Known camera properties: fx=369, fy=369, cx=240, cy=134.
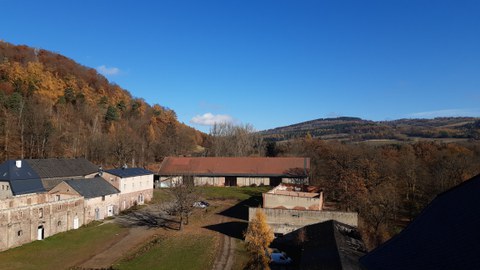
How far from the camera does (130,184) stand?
142 feet

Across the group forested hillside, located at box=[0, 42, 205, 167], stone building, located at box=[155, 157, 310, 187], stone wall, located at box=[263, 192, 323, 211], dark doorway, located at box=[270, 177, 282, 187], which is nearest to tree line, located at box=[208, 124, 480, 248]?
stone building, located at box=[155, 157, 310, 187]

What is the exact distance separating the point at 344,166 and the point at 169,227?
27819 mm

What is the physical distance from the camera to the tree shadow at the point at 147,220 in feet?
116

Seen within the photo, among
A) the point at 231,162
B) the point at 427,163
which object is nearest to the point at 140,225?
the point at 231,162

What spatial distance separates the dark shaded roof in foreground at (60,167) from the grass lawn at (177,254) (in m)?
19.4

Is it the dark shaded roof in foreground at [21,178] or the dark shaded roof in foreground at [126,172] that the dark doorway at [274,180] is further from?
the dark shaded roof in foreground at [21,178]

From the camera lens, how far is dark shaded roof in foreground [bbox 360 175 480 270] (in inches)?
327

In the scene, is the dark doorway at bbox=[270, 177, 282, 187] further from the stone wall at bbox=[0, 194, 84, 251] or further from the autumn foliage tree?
the stone wall at bbox=[0, 194, 84, 251]

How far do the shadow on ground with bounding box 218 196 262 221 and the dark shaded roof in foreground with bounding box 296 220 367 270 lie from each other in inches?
418

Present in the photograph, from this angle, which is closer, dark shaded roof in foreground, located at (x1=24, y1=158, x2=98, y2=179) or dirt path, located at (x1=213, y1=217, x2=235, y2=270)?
dirt path, located at (x1=213, y1=217, x2=235, y2=270)

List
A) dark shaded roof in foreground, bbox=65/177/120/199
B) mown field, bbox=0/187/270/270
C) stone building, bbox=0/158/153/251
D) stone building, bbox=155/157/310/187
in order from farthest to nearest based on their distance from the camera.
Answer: stone building, bbox=155/157/310/187, dark shaded roof in foreground, bbox=65/177/120/199, stone building, bbox=0/158/153/251, mown field, bbox=0/187/270/270

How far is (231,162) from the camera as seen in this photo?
63438 millimetres

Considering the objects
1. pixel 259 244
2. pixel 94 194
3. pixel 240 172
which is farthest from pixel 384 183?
pixel 94 194

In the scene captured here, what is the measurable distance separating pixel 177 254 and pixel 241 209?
16.2m
